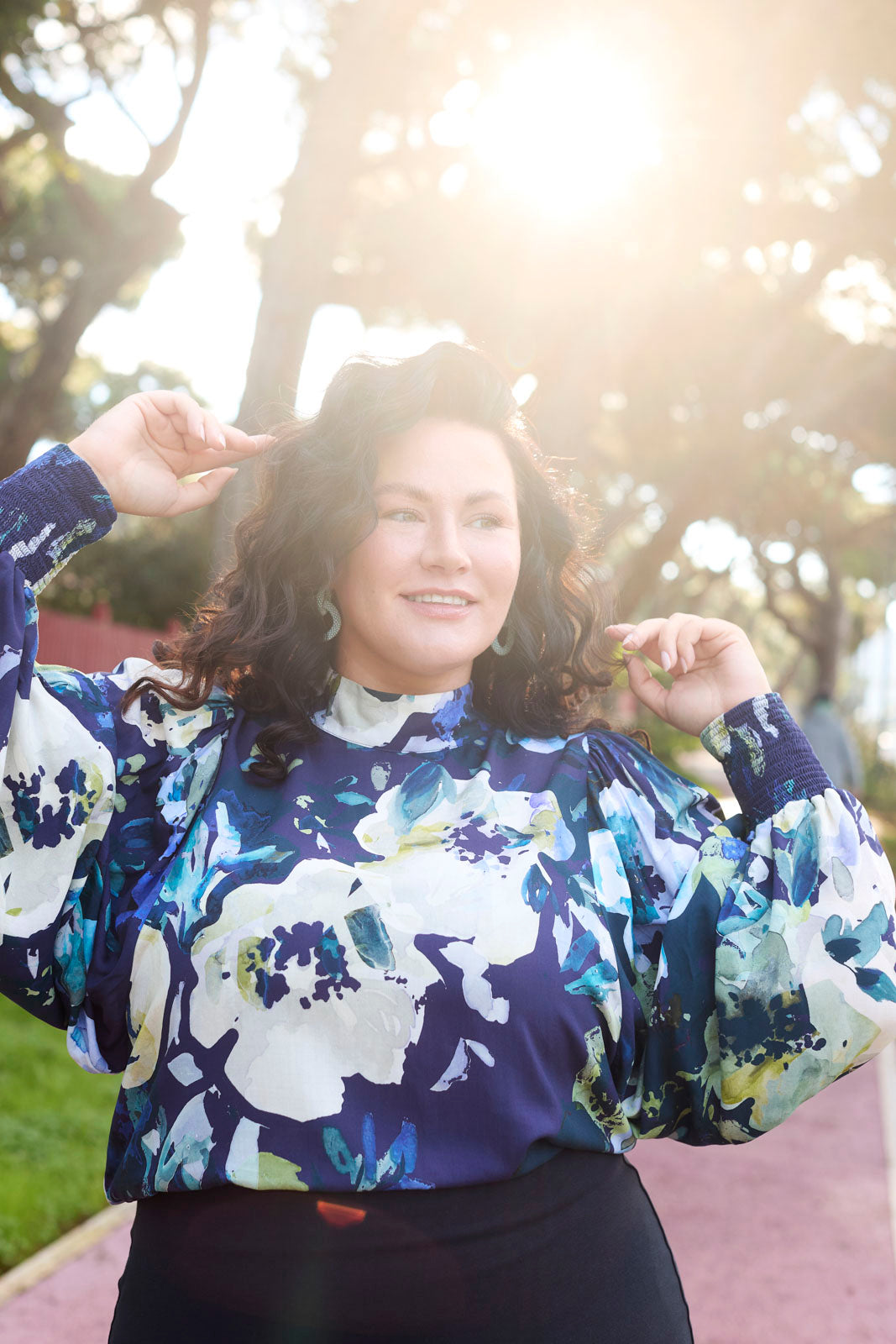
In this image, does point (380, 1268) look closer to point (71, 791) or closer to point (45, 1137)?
point (71, 791)

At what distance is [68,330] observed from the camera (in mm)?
6793

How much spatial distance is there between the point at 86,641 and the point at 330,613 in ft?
45.5

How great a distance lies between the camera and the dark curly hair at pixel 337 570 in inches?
83.5

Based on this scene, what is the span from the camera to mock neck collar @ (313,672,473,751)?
2.10 m

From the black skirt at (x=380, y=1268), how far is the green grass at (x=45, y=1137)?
2432 mm

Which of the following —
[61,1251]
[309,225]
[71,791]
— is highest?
[309,225]

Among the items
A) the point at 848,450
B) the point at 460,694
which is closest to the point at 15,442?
the point at 460,694

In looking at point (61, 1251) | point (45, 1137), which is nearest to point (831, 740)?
point (45, 1137)

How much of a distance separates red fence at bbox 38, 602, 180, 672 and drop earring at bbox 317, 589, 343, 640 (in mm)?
12096

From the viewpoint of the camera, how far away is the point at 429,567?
208 centimetres

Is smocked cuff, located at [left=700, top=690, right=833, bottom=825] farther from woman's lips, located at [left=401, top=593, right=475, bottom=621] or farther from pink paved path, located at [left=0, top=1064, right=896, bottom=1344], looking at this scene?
pink paved path, located at [left=0, top=1064, right=896, bottom=1344]

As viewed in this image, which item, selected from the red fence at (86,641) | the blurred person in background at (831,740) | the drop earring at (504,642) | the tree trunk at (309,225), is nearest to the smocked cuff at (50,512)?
the drop earring at (504,642)

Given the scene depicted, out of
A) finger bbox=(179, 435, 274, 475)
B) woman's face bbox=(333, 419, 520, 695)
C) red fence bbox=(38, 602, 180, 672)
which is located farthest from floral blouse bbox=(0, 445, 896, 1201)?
red fence bbox=(38, 602, 180, 672)

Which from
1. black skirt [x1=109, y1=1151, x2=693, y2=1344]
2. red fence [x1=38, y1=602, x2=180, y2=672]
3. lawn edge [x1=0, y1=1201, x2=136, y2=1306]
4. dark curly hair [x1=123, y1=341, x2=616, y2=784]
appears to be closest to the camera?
black skirt [x1=109, y1=1151, x2=693, y2=1344]
